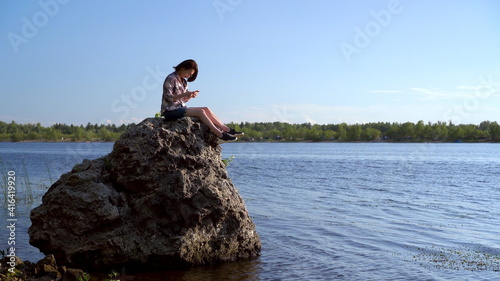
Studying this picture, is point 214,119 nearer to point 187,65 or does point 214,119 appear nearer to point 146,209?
point 187,65

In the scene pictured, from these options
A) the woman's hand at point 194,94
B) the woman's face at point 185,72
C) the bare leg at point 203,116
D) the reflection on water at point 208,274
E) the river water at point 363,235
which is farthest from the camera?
the woman's face at point 185,72

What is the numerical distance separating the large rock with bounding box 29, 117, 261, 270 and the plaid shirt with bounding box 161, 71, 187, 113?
38cm

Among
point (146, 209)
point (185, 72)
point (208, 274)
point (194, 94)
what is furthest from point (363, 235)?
point (185, 72)

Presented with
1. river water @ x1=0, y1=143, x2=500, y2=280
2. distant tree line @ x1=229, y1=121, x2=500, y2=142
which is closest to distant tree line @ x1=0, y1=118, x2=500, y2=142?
distant tree line @ x1=229, y1=121, x2=500, y2=142

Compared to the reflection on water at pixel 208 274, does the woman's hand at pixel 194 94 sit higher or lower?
higher

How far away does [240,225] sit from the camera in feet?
32.6

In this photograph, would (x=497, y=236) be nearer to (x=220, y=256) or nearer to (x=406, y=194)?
(x=220, y=256)

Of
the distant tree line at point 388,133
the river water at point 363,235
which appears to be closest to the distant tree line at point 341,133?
the distant tree line at point 388,133

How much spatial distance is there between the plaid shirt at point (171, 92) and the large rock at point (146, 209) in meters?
0.38

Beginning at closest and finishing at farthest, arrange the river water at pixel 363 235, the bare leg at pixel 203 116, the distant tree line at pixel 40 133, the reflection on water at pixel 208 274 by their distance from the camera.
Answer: the reflection on water at pixel 208 274
the river water at pixel 363 235
the bare leg at pixel 203 116
the distant tree line at pixel 40 133

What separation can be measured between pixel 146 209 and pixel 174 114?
2.12 metres

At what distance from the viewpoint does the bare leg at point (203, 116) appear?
9.98 m

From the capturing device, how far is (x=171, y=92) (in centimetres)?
995

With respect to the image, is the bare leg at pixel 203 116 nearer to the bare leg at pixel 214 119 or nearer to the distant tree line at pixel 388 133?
the bare leg at pixel 214 119
